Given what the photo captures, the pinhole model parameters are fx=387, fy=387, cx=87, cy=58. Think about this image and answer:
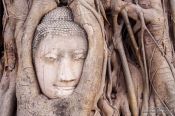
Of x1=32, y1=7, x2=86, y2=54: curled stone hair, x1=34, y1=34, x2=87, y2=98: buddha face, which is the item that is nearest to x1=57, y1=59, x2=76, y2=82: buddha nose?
x1=34, y1=34, x2=87, y2=98: buddha face

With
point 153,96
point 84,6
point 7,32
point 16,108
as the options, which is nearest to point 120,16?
point 84,6

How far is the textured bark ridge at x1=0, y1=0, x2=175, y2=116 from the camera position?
6.91 ft

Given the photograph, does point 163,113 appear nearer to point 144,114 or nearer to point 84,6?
point 144,114

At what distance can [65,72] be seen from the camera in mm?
2084

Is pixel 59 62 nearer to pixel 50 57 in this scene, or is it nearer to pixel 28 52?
pixel 50 57

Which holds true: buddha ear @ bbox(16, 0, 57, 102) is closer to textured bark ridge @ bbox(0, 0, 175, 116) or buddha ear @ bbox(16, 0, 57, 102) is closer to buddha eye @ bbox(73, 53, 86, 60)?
textured bark ridge @ bbox(0, 0, 175, 116)

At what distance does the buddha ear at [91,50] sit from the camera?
2.08 metres

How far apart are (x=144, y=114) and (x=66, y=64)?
0.61 m

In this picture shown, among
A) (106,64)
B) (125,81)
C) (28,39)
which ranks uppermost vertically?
(28,39)

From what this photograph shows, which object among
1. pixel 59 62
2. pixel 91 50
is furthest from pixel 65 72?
pixel 91 50

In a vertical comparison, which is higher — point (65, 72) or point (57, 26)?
point (57, 26)

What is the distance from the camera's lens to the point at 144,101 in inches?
93.7

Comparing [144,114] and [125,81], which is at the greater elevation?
[125,81]

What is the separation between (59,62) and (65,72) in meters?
0.07
